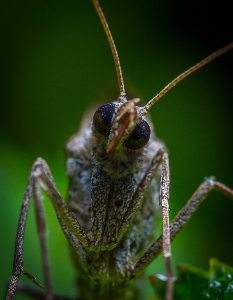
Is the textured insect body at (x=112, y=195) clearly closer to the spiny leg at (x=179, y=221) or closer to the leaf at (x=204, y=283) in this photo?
the spiny leg at (x=179, y=221)

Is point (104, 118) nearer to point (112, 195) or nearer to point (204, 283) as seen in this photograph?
point (112, 195)

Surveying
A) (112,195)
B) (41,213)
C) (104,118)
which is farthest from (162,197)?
(41,213)

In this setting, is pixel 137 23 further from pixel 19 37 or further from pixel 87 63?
pixel 19 37

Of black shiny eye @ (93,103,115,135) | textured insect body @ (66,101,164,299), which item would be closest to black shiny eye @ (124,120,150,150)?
textured insect body @ (66,101,164,299)

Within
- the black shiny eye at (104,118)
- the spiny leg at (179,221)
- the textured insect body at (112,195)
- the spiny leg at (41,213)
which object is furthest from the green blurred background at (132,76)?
the black shiny eye at (104,118)

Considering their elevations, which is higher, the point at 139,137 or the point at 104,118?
the point at 104,118

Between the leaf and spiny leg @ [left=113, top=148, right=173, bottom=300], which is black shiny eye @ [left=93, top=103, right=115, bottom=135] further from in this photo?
the leaf
